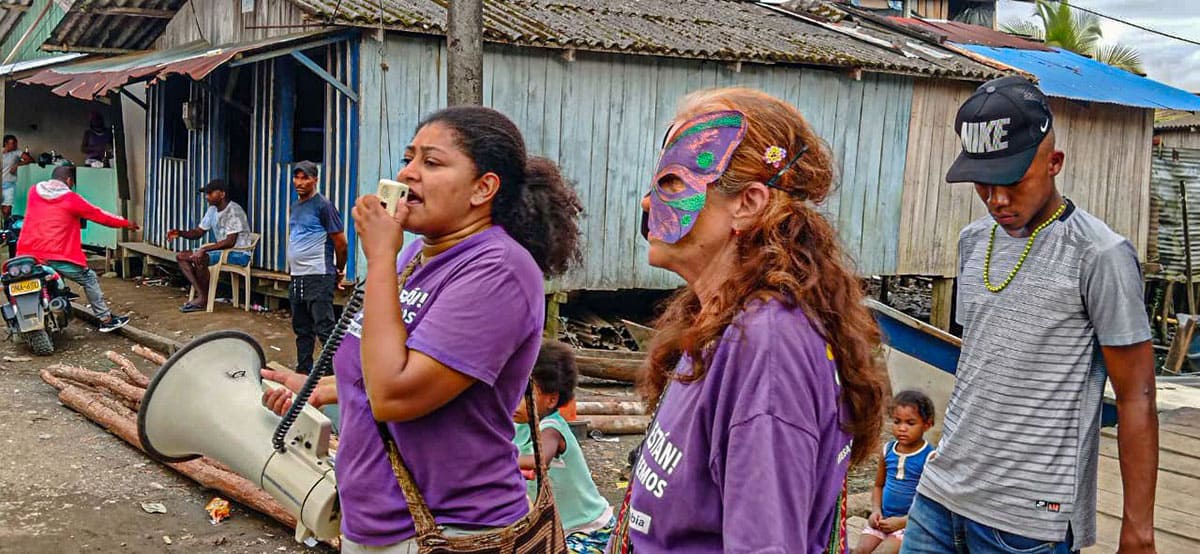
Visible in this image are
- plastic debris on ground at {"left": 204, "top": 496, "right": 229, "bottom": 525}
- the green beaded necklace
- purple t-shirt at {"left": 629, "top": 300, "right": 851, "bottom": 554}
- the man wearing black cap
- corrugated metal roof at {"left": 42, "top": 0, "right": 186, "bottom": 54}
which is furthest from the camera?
corrugated metal roof at {"left": 42, "top": 0, "right": 186, "bottom": 54}

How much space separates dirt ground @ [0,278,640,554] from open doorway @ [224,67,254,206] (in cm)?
425

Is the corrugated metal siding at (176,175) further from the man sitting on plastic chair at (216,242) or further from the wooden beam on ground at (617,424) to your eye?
the wooden beam on ground at (617,424)

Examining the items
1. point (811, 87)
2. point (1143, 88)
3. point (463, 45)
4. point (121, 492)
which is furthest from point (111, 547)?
point (1143, 88)

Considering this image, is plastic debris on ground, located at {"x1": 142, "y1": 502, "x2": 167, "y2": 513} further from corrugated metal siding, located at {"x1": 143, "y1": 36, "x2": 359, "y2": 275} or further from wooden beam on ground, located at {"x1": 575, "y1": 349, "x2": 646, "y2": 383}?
corrugated metal siding, located at {"x1": 143, "y1": 36, "x2": 359, "y2": 275}

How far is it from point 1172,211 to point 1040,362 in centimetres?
1601

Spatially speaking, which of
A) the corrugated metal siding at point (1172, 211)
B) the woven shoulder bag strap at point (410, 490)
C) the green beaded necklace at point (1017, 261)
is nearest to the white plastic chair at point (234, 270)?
the woven shoulder bag strap at point (410, 490)

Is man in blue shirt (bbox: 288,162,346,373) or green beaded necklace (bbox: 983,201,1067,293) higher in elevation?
green beaded necklace (bbox: 983,201,1067,293)

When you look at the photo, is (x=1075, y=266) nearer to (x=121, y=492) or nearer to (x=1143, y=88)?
(x=121, y=492)

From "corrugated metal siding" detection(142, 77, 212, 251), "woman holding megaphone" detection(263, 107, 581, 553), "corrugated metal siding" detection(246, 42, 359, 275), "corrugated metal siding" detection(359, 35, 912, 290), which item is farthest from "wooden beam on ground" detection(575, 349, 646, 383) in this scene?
"woman holding megaphone" detection(263, 107, 581, 553)

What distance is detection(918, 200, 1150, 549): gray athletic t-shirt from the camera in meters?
2.54

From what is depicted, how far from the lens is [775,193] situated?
173 cm

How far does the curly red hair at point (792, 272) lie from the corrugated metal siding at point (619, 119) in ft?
26.2

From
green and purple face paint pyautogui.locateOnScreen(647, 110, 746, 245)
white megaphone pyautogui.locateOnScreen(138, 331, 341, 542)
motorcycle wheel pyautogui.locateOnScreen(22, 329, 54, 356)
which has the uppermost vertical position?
green and purple face paint pyautogui.locateOnScreen(647, 110, 746, 245)

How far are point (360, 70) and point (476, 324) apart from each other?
805cm
